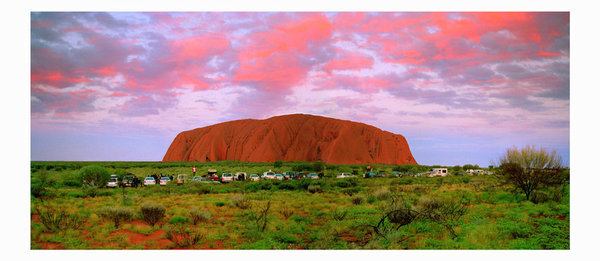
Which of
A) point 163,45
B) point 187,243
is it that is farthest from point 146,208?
point 163,45

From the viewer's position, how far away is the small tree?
13.7m

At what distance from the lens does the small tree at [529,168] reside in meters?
13.7

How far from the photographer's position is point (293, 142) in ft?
132

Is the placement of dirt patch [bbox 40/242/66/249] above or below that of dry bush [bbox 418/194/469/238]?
below

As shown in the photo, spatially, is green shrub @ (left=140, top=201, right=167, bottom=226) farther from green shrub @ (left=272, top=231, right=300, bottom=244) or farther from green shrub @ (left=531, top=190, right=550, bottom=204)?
green shrub @ (left=531, top=190, right=550, bottom=204)

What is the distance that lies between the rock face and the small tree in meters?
20.2

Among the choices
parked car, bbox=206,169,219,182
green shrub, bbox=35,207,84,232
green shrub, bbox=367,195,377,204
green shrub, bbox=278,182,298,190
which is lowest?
parked car, bbox=206,169,219,182

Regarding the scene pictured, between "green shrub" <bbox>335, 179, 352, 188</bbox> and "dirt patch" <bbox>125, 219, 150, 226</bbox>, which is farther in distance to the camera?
"green shrub" <bbox>335, 179, 352, 188</bbox>

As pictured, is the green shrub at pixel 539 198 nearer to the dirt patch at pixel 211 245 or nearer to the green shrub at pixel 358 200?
the green shrub at pixel 358 200

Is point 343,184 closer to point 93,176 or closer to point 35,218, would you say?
point 35,218

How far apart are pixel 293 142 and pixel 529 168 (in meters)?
28.0

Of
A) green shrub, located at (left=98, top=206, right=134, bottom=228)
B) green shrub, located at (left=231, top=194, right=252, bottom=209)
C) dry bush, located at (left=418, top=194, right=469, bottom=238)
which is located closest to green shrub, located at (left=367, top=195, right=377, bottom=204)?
dry bush, located at (left=418, top=194, right=469, bottom=238)

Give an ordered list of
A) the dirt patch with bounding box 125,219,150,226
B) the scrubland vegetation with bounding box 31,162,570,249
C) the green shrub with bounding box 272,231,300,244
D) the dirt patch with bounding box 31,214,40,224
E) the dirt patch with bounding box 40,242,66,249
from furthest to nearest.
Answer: the dirt patch with bounding box 125,219,150,226, the dirt patch with bounding box 31,214,40,224, the green shrub with bounding box 272,231,300,244, the scrubland vegetation with bounding box 31,162,570,249, the dirt patch with bounding box 40,242,66,249

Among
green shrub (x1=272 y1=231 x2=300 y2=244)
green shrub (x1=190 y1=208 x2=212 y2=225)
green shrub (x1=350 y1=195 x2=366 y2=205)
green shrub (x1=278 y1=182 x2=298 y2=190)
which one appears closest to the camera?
green shrub (x1=272 y1=231 x2=300 y2=244)
